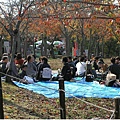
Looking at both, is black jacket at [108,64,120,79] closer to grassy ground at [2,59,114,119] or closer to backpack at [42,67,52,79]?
backpack at [42,67,52,79]

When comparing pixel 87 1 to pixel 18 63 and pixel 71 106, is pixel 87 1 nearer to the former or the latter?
pixel 71 106

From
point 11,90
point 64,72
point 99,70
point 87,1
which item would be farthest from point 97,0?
point 99,70

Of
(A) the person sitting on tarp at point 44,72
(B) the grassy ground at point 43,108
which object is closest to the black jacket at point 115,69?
(A) the person sitting on tarp at point 44,72

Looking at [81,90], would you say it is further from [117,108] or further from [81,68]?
[117,108]

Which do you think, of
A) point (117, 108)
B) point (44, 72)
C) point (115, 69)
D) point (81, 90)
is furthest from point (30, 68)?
point (117, 108)

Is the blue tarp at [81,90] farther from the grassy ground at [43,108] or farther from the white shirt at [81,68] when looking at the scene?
the white shirt at [81,68]

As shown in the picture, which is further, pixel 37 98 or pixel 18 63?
pixel 18 63

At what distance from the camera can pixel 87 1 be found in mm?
7387

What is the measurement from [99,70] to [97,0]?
8485mm

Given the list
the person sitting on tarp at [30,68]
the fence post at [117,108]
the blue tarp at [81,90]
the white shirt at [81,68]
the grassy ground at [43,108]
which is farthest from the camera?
the white shirt at [81,68]

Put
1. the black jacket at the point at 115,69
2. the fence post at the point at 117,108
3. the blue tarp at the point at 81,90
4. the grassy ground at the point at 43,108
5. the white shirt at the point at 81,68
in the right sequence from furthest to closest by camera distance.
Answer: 1. the white shirt at the point at 81,68
2. the black jacket at the point at 115,69
3. the blue tarp at the point at 81,90
4. the grassy ground at the point at 43,108
5. the fence post at the point at 117,108

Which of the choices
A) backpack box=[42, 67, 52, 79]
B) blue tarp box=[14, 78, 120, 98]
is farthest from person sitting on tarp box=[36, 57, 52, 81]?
blue tarp box=[14, 78, 120, 98]

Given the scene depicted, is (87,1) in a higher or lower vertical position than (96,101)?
higher

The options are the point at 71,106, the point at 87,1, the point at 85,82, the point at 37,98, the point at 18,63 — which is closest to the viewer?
the point at 87,1
